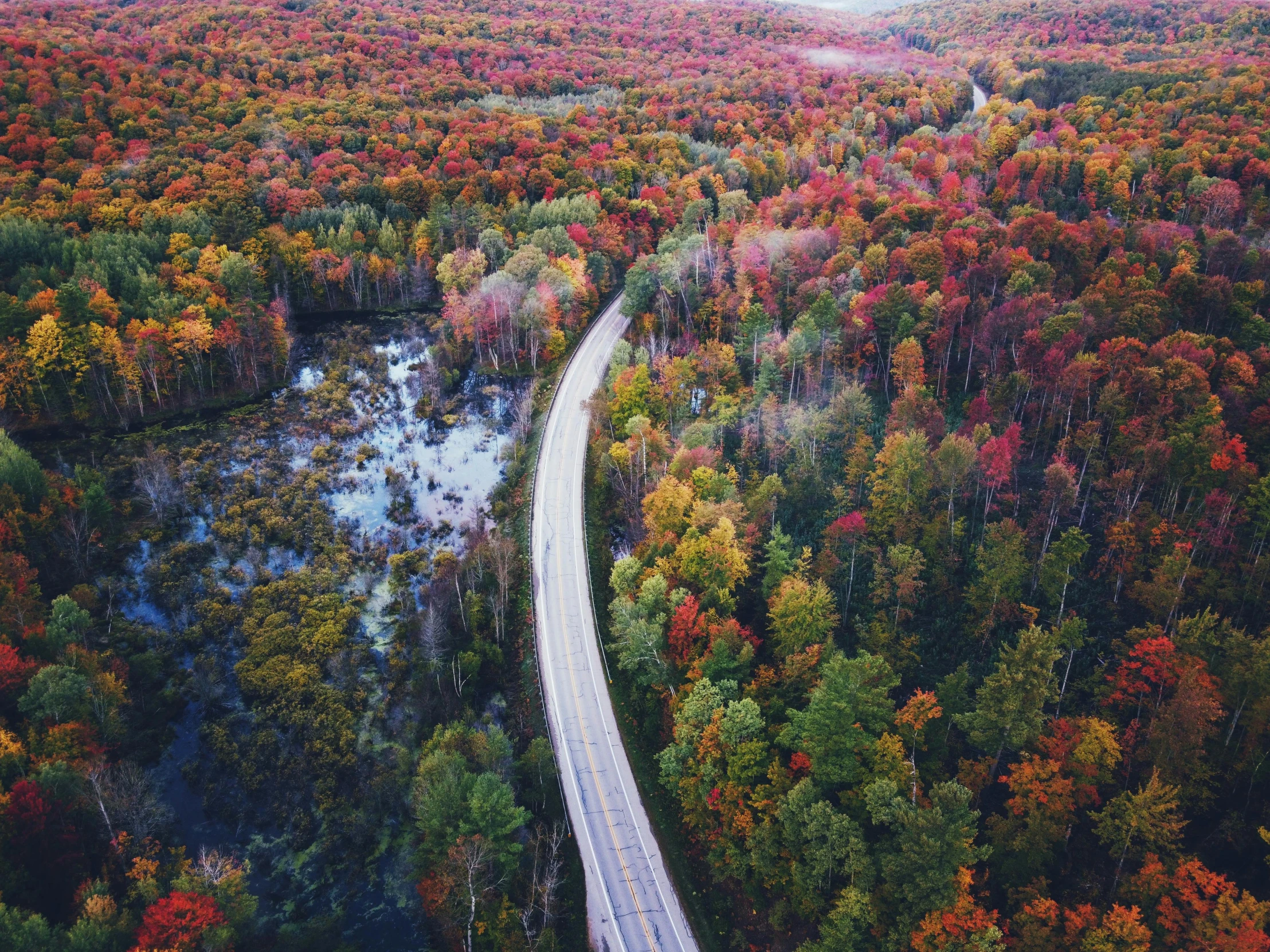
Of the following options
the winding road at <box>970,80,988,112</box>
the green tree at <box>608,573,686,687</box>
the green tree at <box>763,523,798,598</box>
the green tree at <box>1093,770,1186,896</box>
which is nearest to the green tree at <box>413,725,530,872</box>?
the green tree at <box>608,573,686,687</box>

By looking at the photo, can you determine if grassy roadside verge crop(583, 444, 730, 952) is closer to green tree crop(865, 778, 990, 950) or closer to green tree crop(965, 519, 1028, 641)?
green tree crop(865, 778, 990, 950)

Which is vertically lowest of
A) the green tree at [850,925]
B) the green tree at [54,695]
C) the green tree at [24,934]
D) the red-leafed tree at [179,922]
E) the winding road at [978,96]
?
the green tree at [850,925]

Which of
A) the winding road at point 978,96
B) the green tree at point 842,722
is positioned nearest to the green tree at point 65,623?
the green tree at point 842,722

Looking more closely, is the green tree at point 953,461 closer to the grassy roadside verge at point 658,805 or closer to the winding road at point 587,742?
the grassy roadside verge at point 658,805

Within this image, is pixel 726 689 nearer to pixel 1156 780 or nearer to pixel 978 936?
pixel 978 936

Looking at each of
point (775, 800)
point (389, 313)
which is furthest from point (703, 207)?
point (775, 800)

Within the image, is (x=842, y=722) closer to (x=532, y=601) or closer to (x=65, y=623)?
(x=532, y=601)
